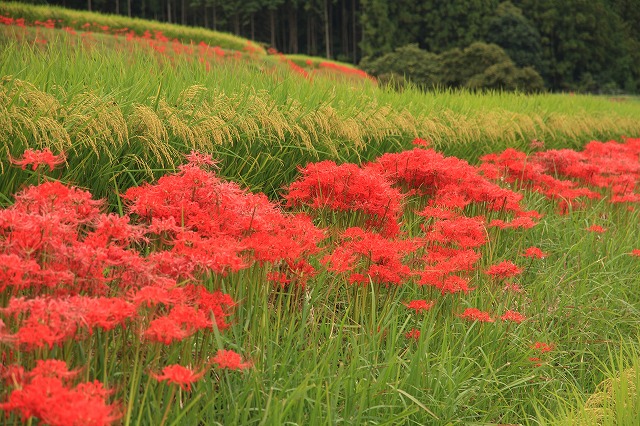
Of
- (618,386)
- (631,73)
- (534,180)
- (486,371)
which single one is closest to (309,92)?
(534,180)

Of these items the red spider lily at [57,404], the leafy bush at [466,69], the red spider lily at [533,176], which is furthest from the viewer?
the leafy bush at [466,69]

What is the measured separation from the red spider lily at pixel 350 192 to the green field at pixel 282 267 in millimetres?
15

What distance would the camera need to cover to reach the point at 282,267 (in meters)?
3.24

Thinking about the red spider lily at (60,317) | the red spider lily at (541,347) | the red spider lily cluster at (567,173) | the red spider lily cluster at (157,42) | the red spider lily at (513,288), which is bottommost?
the red spider lily at (541,347)

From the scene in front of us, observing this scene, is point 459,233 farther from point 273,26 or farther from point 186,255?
point 273,26

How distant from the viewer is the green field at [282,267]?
2.11m

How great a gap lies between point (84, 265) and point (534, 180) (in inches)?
188

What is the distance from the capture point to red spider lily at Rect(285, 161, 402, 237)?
3.87 m

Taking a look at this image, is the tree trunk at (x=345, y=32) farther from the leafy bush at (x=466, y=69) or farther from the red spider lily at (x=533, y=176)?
the red spider lily at (x=533, y=176)

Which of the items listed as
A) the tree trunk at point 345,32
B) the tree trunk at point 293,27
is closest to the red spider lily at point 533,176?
the tree trunk at point 293,27

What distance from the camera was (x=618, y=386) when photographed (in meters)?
3.02

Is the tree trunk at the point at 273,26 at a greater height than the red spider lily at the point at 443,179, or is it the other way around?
the tree trunk at the point at 273,26

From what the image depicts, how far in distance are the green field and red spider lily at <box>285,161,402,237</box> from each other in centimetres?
2

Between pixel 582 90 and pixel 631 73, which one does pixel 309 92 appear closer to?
pixel 582 90
